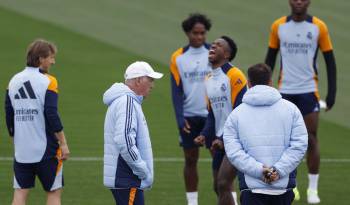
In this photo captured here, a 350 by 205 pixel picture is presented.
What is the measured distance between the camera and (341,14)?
27562 mm

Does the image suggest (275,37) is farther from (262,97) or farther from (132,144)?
(132,144)

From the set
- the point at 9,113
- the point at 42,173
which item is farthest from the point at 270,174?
the point at 9,113

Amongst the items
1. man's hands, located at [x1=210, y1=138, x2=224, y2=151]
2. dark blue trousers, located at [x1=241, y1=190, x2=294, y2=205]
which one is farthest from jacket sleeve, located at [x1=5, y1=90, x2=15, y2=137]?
dark blue trousers, located at [x1=241, y1=190, x2=294, y2=205]

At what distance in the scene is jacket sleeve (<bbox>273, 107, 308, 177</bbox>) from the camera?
952 cm

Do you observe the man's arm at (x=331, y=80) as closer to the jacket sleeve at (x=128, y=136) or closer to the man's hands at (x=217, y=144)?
the man's hands at (x=217, y=144)

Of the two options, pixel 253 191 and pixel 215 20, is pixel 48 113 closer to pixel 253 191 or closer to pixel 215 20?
pixel 253 191

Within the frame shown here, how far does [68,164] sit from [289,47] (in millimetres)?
4086

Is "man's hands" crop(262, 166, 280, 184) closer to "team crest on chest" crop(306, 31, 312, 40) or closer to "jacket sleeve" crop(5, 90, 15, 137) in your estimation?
"jacket sleeve" crop(5, 90, 15, 137)

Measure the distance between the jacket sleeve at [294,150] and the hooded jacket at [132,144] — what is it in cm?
123

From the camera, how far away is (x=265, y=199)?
9781 mm

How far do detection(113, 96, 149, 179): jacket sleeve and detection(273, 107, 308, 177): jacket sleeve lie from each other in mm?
1235

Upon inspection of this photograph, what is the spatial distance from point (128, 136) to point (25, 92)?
1.82 metres

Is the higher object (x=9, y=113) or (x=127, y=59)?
(x=127, y=59)

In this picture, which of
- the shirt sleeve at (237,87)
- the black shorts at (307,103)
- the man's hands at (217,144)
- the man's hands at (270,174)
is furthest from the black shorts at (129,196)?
the black shorts at (307,103)
